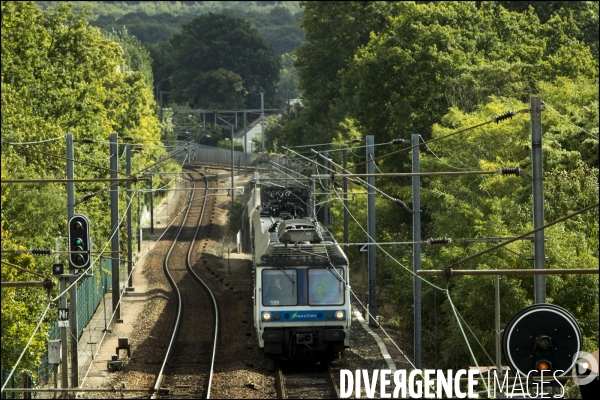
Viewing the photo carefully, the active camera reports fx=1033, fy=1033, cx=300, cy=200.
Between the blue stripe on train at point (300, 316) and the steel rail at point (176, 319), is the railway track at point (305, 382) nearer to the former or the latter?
the blue stripe on train at point (300, 316)

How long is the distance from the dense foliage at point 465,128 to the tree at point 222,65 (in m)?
39.0

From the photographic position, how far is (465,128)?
99.5 feet

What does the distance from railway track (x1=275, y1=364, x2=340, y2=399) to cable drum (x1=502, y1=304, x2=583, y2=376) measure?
8253 millimetres

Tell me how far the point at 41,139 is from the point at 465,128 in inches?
562

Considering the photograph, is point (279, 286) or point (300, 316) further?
point (279, 286)

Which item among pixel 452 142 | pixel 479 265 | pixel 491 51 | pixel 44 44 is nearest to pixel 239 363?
pixel 479 265

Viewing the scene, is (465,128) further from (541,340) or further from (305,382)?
(541,340)

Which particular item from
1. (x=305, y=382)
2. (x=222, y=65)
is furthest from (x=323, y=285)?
(x=222, y=65)

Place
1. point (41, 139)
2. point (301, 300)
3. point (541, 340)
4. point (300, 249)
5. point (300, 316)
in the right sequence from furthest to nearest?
point (41, 139) < point (300, 249) < point (301, 300) < point (300, 316) < point (541, 340)

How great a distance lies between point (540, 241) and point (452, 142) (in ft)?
62.7

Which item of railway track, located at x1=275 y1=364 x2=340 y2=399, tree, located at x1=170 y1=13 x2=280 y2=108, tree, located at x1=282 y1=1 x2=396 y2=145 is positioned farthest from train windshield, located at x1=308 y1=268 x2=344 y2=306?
tree, located at x1=170 y1=13 x2=280 y2=108

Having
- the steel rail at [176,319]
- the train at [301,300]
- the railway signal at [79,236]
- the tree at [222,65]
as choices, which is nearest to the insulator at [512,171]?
the train at [301,300]

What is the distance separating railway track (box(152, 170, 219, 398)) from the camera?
73.5 ft

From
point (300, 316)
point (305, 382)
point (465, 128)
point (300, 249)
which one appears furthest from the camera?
point (465, 128)
